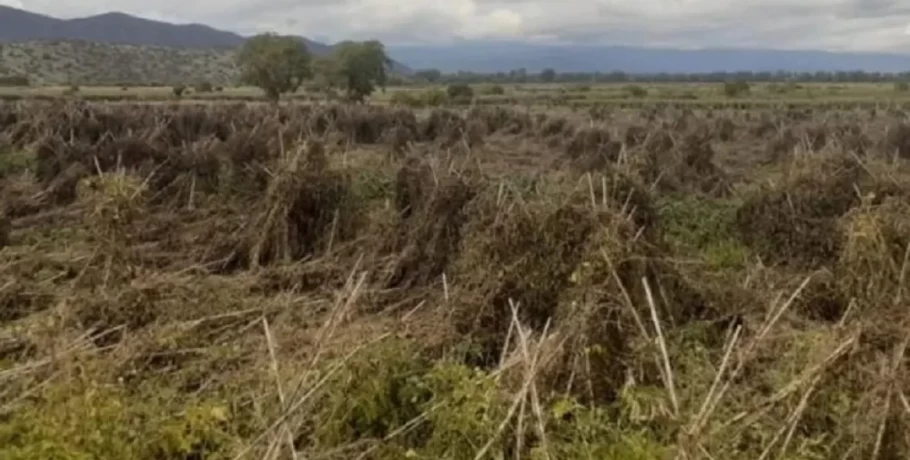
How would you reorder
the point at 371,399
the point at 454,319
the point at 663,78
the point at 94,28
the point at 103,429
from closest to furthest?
the point at 103,429 < the point at 371,399 < the point at 454,319 < the point at 663,78 < the point at 94,28

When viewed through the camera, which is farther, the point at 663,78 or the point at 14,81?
the point at 663,78

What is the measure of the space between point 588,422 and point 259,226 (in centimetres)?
643

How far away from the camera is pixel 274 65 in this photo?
48562 millimetres

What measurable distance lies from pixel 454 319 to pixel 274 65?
42451 mm

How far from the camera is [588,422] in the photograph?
565cm

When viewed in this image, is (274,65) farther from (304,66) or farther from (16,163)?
(16,163)

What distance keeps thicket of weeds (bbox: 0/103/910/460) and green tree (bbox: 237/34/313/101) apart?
33.8 metres

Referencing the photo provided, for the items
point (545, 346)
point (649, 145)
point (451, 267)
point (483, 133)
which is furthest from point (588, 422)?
point (483, 133)

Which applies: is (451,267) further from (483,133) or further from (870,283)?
(483,133)

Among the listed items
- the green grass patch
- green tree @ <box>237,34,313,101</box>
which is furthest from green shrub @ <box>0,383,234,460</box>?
green tree @ <box>237,34,313,101</box>

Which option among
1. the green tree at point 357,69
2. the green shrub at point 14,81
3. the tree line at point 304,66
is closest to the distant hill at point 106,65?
the green shrub at point 14,81

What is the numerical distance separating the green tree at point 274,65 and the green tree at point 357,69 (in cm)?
141

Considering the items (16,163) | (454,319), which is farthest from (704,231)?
(16,163)

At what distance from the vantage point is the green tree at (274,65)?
48.3 m
